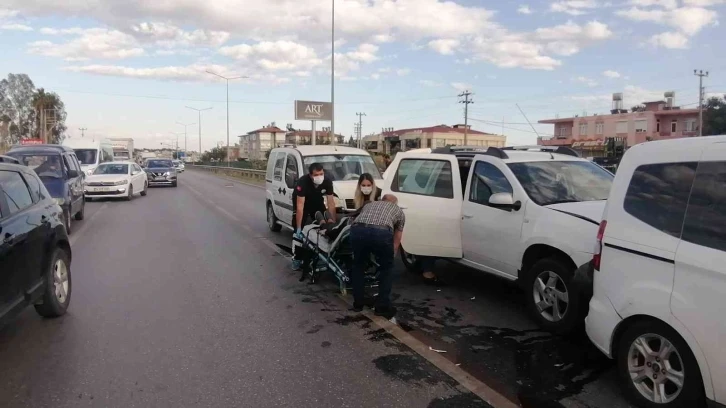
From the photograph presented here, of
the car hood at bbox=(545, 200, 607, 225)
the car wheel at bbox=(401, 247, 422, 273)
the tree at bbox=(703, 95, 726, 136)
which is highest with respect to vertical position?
the tree at bbox=(703, 95, 726, 136)

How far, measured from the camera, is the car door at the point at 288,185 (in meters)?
11.2

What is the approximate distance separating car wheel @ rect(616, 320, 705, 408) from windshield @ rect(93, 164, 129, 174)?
22.0 meters

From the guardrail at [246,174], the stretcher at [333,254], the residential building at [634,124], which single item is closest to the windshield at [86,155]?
the guardrail at [246,174]

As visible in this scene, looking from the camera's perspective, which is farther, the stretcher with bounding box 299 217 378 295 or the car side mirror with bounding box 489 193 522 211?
the stretcher with bounding box 299 217 378 295

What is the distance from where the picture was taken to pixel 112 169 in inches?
909

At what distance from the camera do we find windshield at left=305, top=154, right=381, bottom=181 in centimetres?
1123

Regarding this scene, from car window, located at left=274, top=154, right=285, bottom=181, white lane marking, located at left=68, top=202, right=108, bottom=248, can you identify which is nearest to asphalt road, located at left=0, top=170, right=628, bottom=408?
white lane marking, located at left=68, top=202, right=108, bottom=248

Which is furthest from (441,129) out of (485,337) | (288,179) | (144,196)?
(485,337)

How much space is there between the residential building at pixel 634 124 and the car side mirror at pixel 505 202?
177 feet

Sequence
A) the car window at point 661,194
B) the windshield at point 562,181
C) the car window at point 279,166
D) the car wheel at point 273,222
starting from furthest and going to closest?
1. the car wheel at point 273,222
2. the car window at point 279,166
3. the windshield at point 562,181
4. the car window at point 661,194

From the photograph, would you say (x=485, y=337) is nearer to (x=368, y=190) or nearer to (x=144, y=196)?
(x=368, y=190)

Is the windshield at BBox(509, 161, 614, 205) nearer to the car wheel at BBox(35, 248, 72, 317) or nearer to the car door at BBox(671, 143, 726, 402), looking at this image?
the car door at BBox(671, 143, 726, 402)

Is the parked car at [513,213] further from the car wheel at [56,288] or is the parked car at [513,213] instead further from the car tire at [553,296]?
the car wheel at [56,288]

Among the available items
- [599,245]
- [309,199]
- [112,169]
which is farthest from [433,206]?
[112,169]
